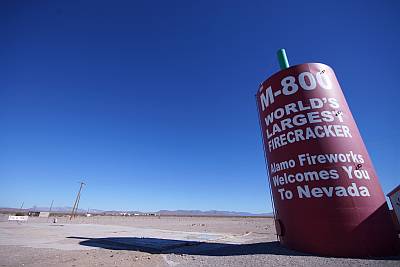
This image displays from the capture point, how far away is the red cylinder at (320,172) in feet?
28.4

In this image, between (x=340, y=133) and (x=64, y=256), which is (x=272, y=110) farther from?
(x=64, y=256)

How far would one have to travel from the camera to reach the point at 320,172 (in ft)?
31.0

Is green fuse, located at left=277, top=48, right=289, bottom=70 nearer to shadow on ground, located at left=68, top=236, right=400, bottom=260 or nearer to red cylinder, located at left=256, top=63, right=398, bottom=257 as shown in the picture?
red cylinder, located at left=256, top=63, right=398, bottom=257

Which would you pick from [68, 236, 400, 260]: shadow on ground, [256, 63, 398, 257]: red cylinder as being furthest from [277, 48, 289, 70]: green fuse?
[68, 236, 400, 260]: shadow on ground

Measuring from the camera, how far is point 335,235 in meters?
8.61

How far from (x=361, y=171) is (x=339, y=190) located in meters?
1.35

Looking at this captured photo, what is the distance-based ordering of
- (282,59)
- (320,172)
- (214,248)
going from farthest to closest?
(282,59)
(214,248)
(320,172)

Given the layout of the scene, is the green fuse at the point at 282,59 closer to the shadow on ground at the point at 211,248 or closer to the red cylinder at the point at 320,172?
the red cylinder at the point at 320,172

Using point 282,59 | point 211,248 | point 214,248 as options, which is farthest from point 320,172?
point 282,59

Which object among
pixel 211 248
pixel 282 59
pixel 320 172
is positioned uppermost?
pixel 282 59

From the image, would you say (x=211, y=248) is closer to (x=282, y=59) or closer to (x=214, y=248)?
(x=214, y=248)

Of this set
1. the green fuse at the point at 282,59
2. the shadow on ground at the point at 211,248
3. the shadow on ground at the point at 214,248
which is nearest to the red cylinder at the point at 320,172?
the shadow on ground at the point at 214,248

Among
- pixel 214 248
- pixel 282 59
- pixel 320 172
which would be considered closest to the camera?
pixel 320 172

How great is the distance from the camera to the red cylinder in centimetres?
865
